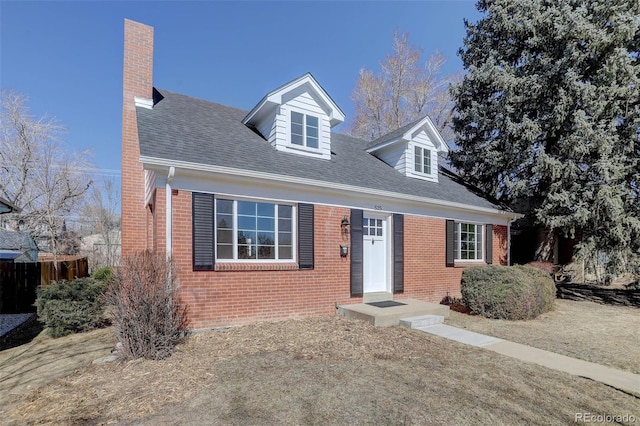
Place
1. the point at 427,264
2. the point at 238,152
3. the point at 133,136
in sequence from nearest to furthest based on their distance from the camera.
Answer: the point at 238,152 < the point at 133,136 < the point at 427,264

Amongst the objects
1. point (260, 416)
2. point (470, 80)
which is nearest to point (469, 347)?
point (260, 416)

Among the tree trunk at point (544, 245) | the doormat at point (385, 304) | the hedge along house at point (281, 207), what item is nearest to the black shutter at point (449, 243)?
the hedge along house at point (281, 207)

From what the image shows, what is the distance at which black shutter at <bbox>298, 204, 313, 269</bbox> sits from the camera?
25.6 ft

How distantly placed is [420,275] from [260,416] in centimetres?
759

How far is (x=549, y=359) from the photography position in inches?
211

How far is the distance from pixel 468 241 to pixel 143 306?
33.7 feet

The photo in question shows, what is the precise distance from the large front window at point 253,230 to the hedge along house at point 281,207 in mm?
23

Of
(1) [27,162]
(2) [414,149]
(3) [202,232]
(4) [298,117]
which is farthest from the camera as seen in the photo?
(1) [27,162]

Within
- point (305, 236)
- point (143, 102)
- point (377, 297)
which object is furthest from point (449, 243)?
point (143, 102)

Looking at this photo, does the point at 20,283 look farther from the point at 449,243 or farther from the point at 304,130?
the point at 449,243

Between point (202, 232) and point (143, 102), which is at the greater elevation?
point (143, 102)

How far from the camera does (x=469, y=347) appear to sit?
5934 millimetres

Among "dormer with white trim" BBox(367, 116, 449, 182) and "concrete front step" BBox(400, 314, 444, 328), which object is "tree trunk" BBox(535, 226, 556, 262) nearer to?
"dormer with white trim" BBox(367, 116, 449, 182)

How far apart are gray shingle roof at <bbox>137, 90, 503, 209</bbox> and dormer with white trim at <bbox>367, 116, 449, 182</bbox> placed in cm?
34
